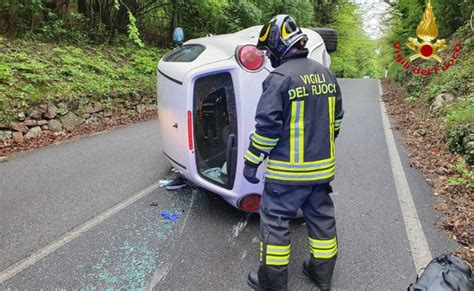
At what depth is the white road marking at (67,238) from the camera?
310 cm

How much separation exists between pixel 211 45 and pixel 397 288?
2813 mm

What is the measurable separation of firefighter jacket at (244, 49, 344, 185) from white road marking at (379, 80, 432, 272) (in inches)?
52.6

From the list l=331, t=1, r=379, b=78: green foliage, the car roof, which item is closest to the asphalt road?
the car roof

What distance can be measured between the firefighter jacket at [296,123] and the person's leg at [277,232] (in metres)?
0.10

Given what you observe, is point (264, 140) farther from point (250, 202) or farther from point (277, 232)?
point (250, 202)

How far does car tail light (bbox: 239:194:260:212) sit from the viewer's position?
3.60 m

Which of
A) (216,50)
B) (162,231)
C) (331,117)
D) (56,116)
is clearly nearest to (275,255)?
(331,117)

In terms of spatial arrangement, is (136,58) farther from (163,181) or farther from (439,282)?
(439,282)

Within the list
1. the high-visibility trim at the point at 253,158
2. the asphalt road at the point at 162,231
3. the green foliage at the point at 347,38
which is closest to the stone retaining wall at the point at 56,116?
the asphalt road at the point at 162,231

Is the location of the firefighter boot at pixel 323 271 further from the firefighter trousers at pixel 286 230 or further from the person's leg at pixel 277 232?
the person's leg at pixel 277 232

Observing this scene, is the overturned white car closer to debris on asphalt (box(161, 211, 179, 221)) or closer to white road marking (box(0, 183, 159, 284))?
debris on asphalt (box(161, 211, 179, 221))

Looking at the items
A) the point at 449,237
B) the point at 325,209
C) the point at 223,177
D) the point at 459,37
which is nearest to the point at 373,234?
the point at 449,237

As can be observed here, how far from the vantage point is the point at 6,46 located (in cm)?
830

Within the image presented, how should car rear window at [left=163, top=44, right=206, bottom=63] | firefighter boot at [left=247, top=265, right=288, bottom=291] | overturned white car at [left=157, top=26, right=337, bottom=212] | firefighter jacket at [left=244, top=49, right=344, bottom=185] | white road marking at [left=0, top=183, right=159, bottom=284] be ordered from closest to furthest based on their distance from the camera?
firefighter jacket at [left=244, top=49, right=344, bottom=185] < firefighter boot at [left=247, top=265, right=288, bottom=291] < white road marking at [left=0, top=183, right=159, bottom=284] < overturned white car at [left=157, top=26, right=337, bottom=212] < car rear window at [left=163, top=44, right=206, bottom=63]
